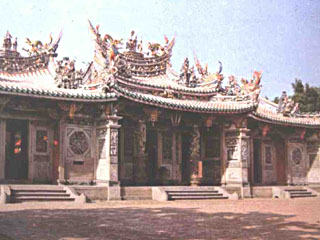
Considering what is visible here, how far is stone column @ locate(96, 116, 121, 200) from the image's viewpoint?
17.8m

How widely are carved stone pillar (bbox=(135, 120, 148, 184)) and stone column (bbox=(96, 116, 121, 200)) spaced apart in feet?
7.64

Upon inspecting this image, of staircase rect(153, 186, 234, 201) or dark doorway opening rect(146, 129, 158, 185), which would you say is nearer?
staircase rect(153, 186, 234, 201)

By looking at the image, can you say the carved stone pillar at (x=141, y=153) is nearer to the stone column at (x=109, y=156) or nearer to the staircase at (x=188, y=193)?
the stone column at (x=109, y=156)

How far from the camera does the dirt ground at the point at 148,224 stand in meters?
8.40

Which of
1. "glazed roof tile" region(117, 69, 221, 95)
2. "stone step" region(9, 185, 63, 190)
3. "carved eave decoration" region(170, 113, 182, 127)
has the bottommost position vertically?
"stone step" region(9, 185, 63, 190)

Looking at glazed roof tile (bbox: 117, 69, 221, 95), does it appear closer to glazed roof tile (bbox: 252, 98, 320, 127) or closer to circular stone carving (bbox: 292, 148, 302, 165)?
glazed roof tile (bbox: 252, 98, 320, 127)

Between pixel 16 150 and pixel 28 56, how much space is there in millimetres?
5117

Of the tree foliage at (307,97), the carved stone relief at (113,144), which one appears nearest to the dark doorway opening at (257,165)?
the carved stone relief at (113,144)

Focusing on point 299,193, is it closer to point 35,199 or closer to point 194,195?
point 194,195

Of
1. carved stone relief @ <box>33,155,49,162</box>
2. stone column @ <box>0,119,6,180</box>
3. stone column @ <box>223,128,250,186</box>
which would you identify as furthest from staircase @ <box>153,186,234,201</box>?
stone column @ <box>0,119,6,180</box>

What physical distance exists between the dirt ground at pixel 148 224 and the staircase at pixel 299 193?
1012 cm

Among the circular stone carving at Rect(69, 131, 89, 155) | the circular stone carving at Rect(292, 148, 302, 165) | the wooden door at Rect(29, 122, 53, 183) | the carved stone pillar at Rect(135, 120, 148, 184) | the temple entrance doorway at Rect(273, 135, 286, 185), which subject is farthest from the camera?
the circular stone carving at Rect(292, 148, 302, 165)

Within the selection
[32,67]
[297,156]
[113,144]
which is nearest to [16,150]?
[113,144]

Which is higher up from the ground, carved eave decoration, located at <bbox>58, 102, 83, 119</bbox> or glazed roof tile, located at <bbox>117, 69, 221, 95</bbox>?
glazed roof tile, located at <bbox>117, 69, 221, 95</bbox>
